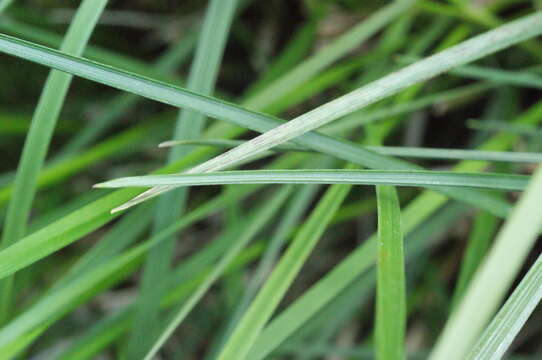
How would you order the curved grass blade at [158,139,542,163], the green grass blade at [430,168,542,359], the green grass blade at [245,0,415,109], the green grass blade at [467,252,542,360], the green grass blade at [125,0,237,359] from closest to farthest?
the green grass blade at [430,168,542,359]
the green grass blade at [467,252,542,360]
the curved grass blade at [158,139,542,163]
the green grass blade at [125,0,237,359]
the green grass blade at [245,0,415,109]

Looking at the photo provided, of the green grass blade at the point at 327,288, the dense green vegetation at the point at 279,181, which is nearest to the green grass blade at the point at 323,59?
the dense green vegetation at the point at 279,181

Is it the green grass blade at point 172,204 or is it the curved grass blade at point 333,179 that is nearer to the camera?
the curved grass blade at point 333,179

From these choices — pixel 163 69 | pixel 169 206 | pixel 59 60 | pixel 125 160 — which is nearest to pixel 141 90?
pixel 59 60

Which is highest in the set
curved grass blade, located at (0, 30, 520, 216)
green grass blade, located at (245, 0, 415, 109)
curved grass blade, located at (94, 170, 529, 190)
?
green grass blade, located at (245, 0, 415, 109)

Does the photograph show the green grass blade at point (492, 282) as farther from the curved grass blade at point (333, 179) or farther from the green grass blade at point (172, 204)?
the green grass blade at point (172, 204)

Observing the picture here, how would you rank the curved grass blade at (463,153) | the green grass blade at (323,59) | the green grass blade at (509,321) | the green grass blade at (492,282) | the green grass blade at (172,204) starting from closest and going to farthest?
the green grass blade at (492,282)
the green grass blade at (509,321)
the curved grass blade at (463,153)
the green grass blade at (172,204)
the green grass blade at (323,59)

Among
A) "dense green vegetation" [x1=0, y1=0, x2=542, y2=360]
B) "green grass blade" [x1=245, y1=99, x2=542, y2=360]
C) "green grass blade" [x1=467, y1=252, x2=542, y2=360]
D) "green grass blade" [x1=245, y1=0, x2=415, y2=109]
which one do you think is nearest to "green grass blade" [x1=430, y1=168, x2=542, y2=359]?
"dense green vegetation" [x1=0, y1=0, x2=542, y2=360]

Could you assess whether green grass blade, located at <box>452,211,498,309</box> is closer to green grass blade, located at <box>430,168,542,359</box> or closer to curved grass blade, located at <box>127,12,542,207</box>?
curved grass blade, located at <box>127,12,542,207</box>

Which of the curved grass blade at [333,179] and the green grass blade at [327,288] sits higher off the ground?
the curved grass blade at [333,179]
